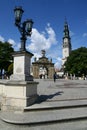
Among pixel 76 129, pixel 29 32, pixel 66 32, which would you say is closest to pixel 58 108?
pixel 76 129

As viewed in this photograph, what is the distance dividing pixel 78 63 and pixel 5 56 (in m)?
23.3

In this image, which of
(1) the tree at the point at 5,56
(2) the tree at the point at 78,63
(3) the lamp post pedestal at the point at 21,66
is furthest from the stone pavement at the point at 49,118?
(2) the tree at the point at 78,63

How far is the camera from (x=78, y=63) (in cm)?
6212

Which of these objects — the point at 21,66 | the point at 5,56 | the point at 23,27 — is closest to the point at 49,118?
the point at 21,66

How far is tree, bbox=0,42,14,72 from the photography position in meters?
55.6

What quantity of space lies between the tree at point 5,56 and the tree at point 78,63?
2093 centimetres

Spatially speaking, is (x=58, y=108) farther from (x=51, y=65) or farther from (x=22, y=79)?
(x=51, y=65)

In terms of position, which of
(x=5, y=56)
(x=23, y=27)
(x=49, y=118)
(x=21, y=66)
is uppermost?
(x=5, y=56)

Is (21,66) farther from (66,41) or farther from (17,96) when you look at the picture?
(66,41)

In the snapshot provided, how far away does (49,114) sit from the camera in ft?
28.9

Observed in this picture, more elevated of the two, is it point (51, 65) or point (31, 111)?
point (51, 65)

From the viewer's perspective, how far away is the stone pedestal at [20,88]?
1002 cm

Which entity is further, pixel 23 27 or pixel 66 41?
pixel 66 41

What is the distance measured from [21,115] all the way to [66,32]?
117 metres
